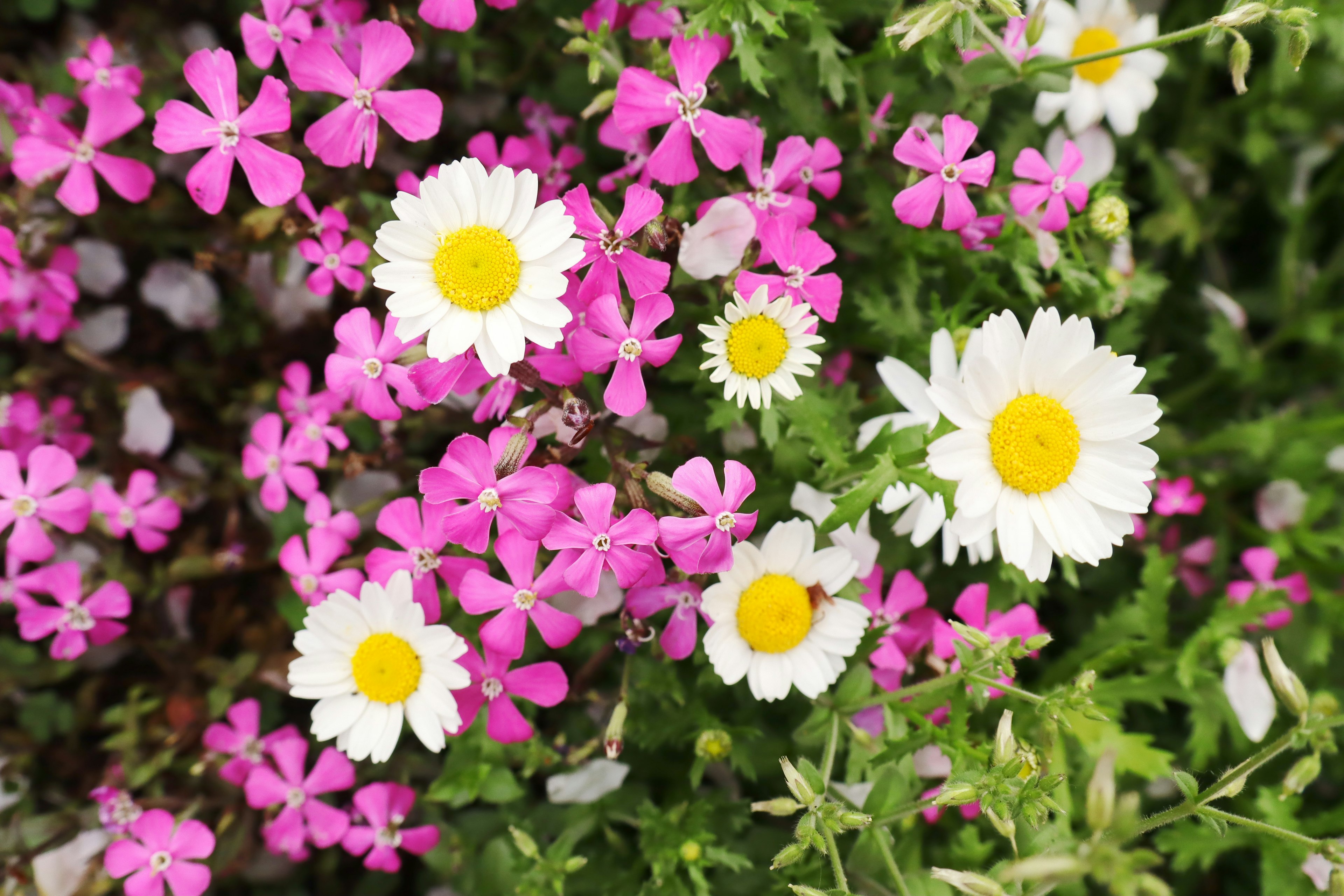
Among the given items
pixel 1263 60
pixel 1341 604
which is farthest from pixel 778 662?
pixel 1263 60

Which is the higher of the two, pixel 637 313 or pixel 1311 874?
pixel 637 313

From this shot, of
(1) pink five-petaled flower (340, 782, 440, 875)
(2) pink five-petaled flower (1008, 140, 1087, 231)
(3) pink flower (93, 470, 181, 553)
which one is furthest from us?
(3) pink flower (93, 470, 181, 553)

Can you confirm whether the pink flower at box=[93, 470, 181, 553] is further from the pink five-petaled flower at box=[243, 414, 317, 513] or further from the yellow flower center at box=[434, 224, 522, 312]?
the yellow flower center at box=[434, 224, 522, 312]

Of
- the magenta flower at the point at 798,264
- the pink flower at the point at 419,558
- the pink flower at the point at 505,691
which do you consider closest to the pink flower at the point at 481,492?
the pink flower at the point at 419,558

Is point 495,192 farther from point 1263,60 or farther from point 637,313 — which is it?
point 1263,60

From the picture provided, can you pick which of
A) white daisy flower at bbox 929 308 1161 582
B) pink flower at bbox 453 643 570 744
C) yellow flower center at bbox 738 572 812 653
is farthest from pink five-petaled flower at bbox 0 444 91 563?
white daisy flower at bbox 929 308 1161 582
